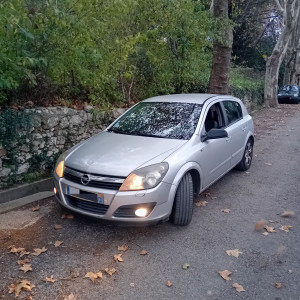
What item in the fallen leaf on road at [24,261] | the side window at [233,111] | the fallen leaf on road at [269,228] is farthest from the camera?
the side window at [233,111]

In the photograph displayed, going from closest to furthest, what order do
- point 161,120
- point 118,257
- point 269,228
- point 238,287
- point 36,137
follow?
point 238,287, point 118,257, point 269,228, point 161,120, point 36,137

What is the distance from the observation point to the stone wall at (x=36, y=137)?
17.0 ft

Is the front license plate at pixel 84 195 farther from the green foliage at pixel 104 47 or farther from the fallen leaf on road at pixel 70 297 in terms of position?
the green foliage at pixel 104 47

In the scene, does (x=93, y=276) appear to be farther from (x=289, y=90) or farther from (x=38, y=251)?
(x=289, y=90)

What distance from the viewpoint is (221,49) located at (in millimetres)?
10008

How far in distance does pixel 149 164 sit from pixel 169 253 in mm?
A: 1054

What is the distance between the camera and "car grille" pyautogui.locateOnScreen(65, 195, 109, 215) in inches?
151

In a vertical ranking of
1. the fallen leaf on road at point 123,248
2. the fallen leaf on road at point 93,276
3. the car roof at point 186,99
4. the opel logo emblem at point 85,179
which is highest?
the car roof at point 186,99

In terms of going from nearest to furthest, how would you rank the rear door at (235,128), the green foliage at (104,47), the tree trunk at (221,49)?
1. the green foliage at (104,47)
2. the rear door at (235,128)
3. the tree trunk at (221,49)

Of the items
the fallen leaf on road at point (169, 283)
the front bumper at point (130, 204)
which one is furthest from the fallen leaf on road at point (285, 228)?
the fallen leaf on road at point (169, 283)

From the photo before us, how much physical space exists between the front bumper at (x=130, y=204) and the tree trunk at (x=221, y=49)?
7.03 meters

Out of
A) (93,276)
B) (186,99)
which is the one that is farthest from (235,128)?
(93,276)

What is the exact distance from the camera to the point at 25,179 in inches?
219

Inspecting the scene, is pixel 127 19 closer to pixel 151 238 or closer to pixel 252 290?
pixel 151 238
